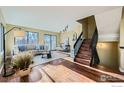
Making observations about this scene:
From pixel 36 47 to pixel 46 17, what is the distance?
504mm

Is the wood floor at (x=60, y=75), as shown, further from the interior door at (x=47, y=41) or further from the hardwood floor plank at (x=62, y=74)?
the interior door at (x=47, y=41)

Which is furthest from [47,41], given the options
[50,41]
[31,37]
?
[31,37]

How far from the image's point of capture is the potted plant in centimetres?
130

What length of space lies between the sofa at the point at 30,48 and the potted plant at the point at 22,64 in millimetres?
70

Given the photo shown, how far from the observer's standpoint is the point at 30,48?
55.7 inches

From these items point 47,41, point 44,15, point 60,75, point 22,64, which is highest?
point 44,15

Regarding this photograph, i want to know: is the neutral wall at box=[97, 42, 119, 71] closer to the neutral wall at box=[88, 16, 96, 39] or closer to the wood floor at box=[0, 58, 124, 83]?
the wood floor at box=[0, 58, 124, 83]

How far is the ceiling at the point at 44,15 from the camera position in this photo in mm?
1328

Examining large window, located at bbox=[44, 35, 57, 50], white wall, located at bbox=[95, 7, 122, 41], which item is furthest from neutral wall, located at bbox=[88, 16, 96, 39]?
large window, located at bbox=[44, 35, 57, 50]

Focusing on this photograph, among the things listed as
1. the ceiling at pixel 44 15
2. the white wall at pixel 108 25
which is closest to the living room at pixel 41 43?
the ceiling at pixel 44 15

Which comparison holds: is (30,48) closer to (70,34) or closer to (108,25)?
(70,34)

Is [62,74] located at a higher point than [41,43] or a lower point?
lower

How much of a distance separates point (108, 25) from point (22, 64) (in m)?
2.20
